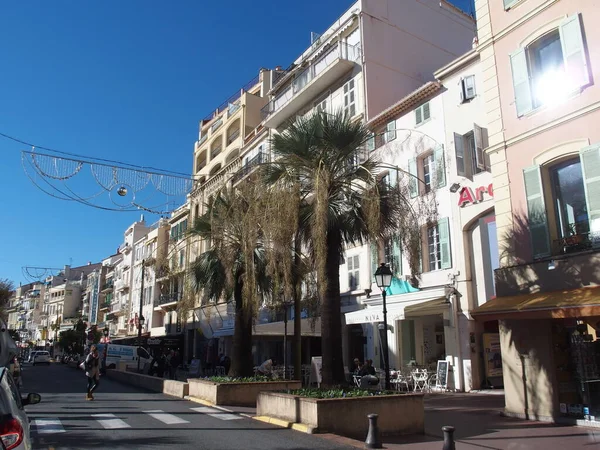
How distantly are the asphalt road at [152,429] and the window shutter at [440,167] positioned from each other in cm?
1128

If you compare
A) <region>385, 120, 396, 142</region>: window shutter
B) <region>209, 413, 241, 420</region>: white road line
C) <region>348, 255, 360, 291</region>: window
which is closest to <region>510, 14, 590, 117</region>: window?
<region>385, 120, 396, 142</region>: window shutter

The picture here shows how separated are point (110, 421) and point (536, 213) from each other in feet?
33.8

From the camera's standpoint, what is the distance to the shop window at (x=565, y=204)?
420 inches

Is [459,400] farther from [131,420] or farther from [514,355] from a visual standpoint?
[131,420]

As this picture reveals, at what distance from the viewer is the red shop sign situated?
17609 millimetres

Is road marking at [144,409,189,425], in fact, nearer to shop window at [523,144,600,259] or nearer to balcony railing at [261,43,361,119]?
shop window at [523,144,600,259]

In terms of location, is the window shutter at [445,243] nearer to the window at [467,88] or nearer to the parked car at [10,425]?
the window at [467,88]

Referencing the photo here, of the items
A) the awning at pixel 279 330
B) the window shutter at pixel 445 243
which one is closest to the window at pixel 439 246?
the window shutter at pixel 445 243

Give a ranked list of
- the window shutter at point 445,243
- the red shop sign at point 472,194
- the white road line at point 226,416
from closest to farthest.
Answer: the white road line at point 226,416 < the red shop sign at point 472,194 < the window shutter at point 445,243

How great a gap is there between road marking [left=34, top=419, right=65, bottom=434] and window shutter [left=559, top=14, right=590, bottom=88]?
12.5 meters

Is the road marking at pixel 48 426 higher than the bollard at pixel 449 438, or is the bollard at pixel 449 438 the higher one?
the bollard at pixel 449 438

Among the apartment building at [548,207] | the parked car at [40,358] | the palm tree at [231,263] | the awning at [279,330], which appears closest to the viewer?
the apartment building at [548,207]

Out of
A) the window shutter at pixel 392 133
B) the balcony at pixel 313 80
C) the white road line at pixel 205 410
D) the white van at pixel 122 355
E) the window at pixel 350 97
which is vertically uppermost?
the balcony at pixel 313 80

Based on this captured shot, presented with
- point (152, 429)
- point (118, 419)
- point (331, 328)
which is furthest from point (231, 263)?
point (152, 429)
